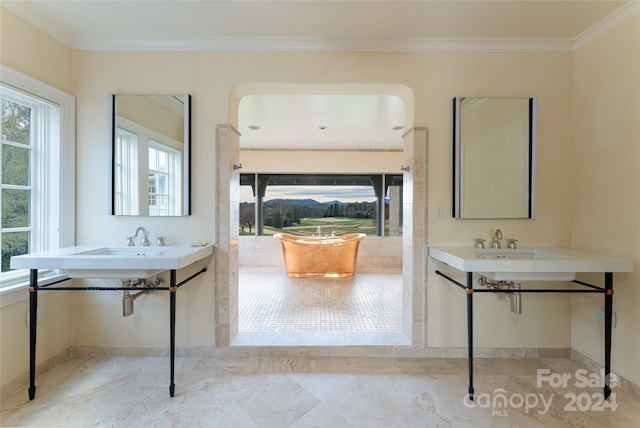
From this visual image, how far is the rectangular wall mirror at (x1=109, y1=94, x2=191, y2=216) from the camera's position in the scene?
2.29 m

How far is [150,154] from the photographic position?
2.34 m

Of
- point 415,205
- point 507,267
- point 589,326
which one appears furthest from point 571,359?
point 415,205

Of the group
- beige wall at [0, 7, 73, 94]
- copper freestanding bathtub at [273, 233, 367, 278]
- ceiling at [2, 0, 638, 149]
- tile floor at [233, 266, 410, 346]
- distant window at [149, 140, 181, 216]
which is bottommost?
tile floor at [233, 266, 410, 346]

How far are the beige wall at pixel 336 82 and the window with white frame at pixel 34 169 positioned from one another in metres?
0.10

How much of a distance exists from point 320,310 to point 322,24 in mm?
2708

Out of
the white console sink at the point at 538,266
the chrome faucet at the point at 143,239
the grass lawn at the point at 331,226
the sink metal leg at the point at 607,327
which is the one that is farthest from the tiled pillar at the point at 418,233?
the grass lawn at the point at 331,226

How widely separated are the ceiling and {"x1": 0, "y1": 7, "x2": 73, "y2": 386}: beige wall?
0.10 m

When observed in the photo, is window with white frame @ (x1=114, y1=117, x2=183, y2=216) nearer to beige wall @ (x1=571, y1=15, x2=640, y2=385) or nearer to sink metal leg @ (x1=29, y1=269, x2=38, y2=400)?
sink metal leg @ (x1=29, y1=269, x2=38, y2=400)

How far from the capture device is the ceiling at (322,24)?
1.88 meters

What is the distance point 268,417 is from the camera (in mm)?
1680

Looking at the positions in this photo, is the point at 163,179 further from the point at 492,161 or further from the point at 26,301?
the point at 492,161

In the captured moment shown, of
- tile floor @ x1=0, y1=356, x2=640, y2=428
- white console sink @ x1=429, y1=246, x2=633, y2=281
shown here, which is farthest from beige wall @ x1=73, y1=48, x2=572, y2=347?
white console sink @ x1=429, y1=246, x2=633, y2=281

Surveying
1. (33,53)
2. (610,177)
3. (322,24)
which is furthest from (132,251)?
(610,177)

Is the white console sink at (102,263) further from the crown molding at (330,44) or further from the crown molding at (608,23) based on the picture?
the crown molding at (608,23)
